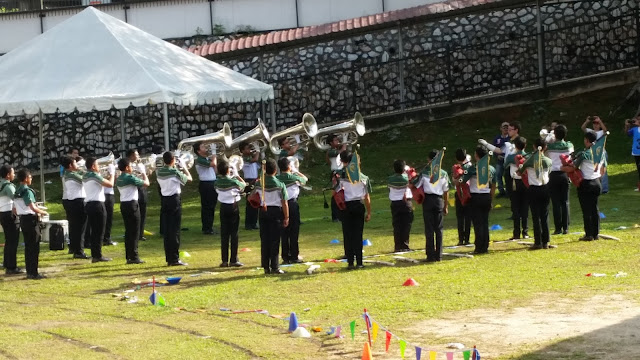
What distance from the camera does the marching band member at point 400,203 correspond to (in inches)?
701

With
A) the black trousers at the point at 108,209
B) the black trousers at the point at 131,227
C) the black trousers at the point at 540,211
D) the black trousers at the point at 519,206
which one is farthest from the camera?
the black trousers at the point at 108,209

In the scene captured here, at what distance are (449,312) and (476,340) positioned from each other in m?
1.48

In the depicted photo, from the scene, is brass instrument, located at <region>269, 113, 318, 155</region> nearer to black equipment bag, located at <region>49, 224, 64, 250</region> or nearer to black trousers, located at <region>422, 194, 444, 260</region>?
black equipment bag, located at <region>49, 224, 64, 250</region>

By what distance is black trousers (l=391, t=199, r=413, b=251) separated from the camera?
18047mm

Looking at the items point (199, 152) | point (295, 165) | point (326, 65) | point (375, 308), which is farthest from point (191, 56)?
point (375, 308)

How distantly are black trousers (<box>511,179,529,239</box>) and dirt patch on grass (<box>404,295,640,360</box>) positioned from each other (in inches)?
203

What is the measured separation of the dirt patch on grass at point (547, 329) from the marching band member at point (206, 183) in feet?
31.3

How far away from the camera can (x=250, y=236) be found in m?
21.8

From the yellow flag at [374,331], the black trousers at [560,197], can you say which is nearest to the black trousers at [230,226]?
the black trousers at [560,197]

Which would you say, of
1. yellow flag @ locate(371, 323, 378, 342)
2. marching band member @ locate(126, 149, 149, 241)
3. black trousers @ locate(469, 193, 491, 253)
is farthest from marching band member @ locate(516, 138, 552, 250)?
marching band member @ locate(126, 149, 149, 241)

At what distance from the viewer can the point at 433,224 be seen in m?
17.0

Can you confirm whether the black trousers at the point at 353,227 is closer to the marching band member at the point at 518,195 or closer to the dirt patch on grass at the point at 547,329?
the marching band member at the point at 518,195

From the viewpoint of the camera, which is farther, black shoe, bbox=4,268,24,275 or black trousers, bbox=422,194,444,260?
black shoe, bbox=4,268,24,275

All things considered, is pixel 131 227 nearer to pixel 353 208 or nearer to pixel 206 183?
pixel 206 183
